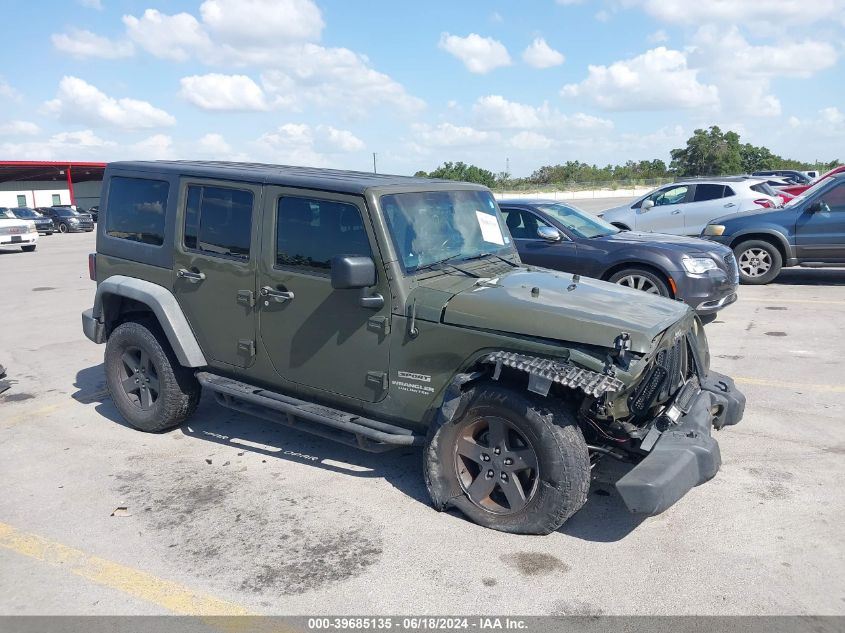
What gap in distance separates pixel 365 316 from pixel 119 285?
230cm

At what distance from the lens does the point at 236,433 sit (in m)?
5.64

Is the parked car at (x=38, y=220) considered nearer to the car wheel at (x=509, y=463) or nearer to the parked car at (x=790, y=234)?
the parked car at (x=790, y=234)

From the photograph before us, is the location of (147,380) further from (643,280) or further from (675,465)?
(643,280)

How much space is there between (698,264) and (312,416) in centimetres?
564

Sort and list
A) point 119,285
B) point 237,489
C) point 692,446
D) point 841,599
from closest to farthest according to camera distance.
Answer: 1. point 841,599
2. point 692,446
3. point 237,489
4. point 119,285

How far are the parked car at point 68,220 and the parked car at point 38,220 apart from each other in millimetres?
513

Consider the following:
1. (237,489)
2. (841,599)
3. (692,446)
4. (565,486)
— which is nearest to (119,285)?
(237,489)

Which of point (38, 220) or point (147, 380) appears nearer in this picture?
point (147, 380)

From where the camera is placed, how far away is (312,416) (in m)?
4.48

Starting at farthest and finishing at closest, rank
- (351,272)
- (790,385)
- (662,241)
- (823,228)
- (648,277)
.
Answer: (823,228) → (662,241) → (648,277) → (790,385) → (351,272)

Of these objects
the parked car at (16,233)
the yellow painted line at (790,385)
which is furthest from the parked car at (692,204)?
the parked car at (16,233)

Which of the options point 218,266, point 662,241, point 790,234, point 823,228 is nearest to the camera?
point 218,266

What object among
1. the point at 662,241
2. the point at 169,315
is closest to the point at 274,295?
the point at 169,315

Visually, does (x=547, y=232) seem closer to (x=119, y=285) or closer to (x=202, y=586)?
(x=119, y=285)
